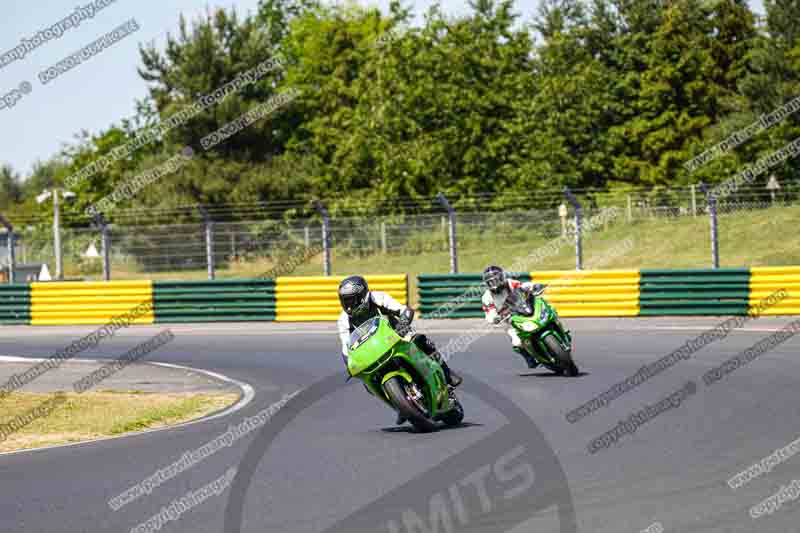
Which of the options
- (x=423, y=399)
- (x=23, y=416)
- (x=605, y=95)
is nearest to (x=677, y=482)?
(x=423, y=399)

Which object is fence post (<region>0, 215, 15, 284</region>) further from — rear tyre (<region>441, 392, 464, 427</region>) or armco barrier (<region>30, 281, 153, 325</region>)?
rear tyre (<region>441, 392, 464, 427</region>)

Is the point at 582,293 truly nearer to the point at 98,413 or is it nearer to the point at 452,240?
the point at 452,240

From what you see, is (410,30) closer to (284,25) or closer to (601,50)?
(601,50)

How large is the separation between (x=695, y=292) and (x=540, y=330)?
9265mm

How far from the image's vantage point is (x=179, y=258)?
28.8 metres

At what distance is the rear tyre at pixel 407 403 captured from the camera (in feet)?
33.3

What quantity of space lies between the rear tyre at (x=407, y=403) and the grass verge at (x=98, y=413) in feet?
9.52

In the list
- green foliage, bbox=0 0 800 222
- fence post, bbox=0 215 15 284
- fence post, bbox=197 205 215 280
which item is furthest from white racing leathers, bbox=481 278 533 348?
green foliage, bbox=0 0 800 222

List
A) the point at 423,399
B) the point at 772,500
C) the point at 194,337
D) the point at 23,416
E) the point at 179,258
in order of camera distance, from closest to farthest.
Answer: the point at 772,500 → the point at 423,399 → the point at 23,416 → the point at 194,337 → the point at 179,258

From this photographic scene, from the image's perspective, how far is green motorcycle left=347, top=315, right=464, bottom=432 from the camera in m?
10.1

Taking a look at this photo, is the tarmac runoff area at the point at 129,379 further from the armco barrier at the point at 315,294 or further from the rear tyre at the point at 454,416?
the armco barrier at the point at 315,294

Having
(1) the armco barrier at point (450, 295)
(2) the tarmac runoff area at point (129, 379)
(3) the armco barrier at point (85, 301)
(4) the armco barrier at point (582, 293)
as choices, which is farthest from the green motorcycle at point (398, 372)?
(3) the armco barrier at point (85, 301)

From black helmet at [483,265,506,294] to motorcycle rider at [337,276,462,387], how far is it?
3412 millimetres

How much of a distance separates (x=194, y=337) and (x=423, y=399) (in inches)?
528
